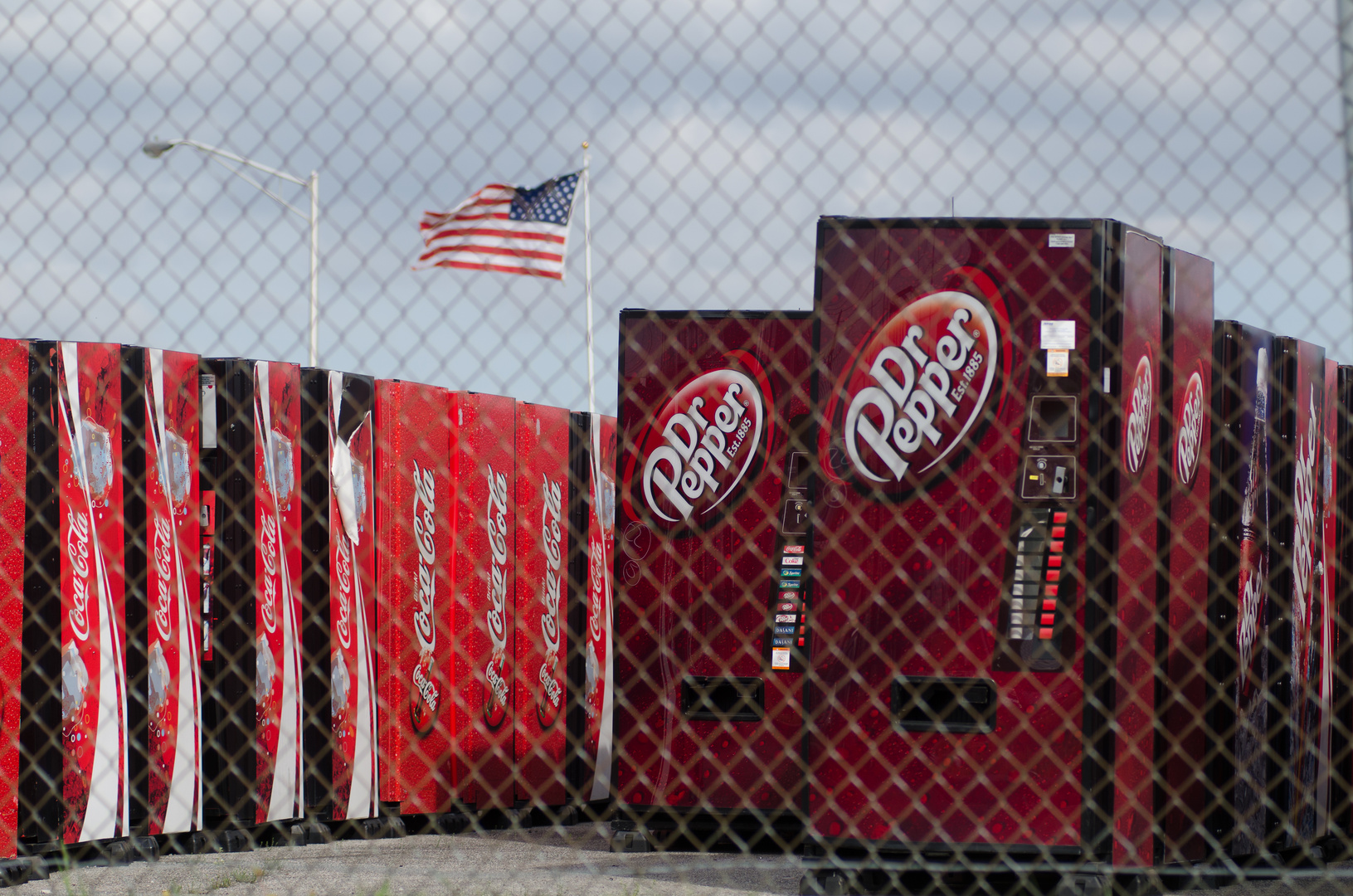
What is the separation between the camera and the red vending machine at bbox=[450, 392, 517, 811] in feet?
26.3

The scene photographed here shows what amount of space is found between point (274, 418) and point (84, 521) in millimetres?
1046

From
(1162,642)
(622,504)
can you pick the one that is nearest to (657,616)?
(622,504)

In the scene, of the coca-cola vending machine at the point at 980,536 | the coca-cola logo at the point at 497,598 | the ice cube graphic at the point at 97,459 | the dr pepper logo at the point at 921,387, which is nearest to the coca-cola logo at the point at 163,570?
the ice cube graphic at the point at 97,459

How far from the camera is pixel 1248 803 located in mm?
5863

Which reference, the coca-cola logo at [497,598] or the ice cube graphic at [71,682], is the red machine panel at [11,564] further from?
the coca-cola logo at [497,598]

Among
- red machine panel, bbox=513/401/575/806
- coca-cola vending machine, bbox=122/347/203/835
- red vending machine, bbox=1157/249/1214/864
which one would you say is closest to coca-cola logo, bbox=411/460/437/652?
red machine panel, bbox=513/401/575/806

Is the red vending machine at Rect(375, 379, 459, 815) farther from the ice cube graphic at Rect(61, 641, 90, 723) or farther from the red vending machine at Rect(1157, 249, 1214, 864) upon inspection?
the red vending machine at Rect(1157, 249, 1214, 864)

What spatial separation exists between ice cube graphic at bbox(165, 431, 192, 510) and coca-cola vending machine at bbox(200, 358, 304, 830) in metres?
0.10

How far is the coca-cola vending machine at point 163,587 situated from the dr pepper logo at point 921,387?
320cm

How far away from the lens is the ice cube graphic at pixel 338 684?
7301 millimetres

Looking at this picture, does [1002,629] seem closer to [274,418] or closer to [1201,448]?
[1201,448]

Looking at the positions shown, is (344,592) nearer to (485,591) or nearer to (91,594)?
(485,591)

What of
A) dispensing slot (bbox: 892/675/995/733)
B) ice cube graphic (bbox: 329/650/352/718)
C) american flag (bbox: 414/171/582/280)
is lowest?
ice cube graphic (bbox: 329/650/352/718)

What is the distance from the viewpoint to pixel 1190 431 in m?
5.59
